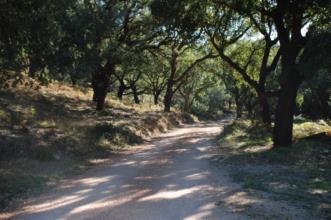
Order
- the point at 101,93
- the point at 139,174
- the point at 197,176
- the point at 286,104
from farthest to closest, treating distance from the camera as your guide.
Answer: the point at 101,93 < the point at 286,104 < the point at 139,174 < the point at 197,176

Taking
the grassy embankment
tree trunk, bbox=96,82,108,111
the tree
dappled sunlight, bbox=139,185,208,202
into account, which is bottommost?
dappled sunlight, bbox=139,185,208,202

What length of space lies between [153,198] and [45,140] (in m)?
6.96

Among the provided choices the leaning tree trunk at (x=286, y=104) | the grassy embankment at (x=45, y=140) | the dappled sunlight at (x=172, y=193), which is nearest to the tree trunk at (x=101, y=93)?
the grassy embankment at (x=45, y=140)

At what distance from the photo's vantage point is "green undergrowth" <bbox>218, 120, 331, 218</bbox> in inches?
345

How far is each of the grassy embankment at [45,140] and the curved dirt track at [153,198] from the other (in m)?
0.75

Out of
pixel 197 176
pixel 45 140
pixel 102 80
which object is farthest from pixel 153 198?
pixel 102 80

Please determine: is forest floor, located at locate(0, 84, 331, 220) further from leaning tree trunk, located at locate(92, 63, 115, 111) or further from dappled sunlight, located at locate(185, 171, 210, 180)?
leaning tree trunk, located at locate(92, 63, 115, 111)

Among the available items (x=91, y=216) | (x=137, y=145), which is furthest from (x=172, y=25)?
(x=91, y=216)

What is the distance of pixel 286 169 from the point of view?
12.3 metres

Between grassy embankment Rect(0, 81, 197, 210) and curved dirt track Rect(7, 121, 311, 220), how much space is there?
0.75 m

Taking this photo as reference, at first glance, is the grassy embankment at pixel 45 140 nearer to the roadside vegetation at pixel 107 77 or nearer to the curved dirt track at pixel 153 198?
the roadside vegetation at pixel 107 77

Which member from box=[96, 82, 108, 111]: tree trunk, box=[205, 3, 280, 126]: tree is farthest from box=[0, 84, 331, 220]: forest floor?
box=[96, 82, 108, 111]: tree trunk

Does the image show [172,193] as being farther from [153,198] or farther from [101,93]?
[101,93]

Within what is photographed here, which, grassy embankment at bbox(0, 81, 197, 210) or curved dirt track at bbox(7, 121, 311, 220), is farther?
grassy embankment at bbox(0, 81, 197, 210)
